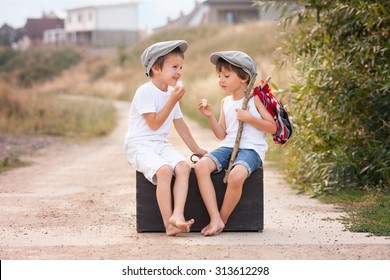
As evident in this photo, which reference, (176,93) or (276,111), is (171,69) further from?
(276,111)

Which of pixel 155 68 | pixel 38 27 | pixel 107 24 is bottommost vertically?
pixel 38 27

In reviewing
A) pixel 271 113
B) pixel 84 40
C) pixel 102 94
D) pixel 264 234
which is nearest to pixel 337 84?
pixel 271 113

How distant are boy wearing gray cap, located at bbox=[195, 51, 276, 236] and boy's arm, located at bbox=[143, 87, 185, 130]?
0.88 ft

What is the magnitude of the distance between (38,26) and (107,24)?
37.8 feet

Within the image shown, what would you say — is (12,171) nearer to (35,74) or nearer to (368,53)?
(368,53)

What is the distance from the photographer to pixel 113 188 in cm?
985

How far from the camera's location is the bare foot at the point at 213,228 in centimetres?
632

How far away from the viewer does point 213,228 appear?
6.32m

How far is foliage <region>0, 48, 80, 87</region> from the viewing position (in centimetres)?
5353

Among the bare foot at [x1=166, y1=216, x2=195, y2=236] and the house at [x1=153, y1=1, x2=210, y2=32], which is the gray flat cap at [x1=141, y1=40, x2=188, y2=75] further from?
the house at [x1=153, y1=1, x2=210, y2=32]

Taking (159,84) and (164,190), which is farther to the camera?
(159,84)

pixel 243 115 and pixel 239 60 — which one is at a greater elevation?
pixel 239 60

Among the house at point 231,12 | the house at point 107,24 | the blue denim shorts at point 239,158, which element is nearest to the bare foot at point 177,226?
the blue denim shorts at point 239,158

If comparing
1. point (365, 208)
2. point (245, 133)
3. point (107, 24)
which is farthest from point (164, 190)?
point (107, 24)
